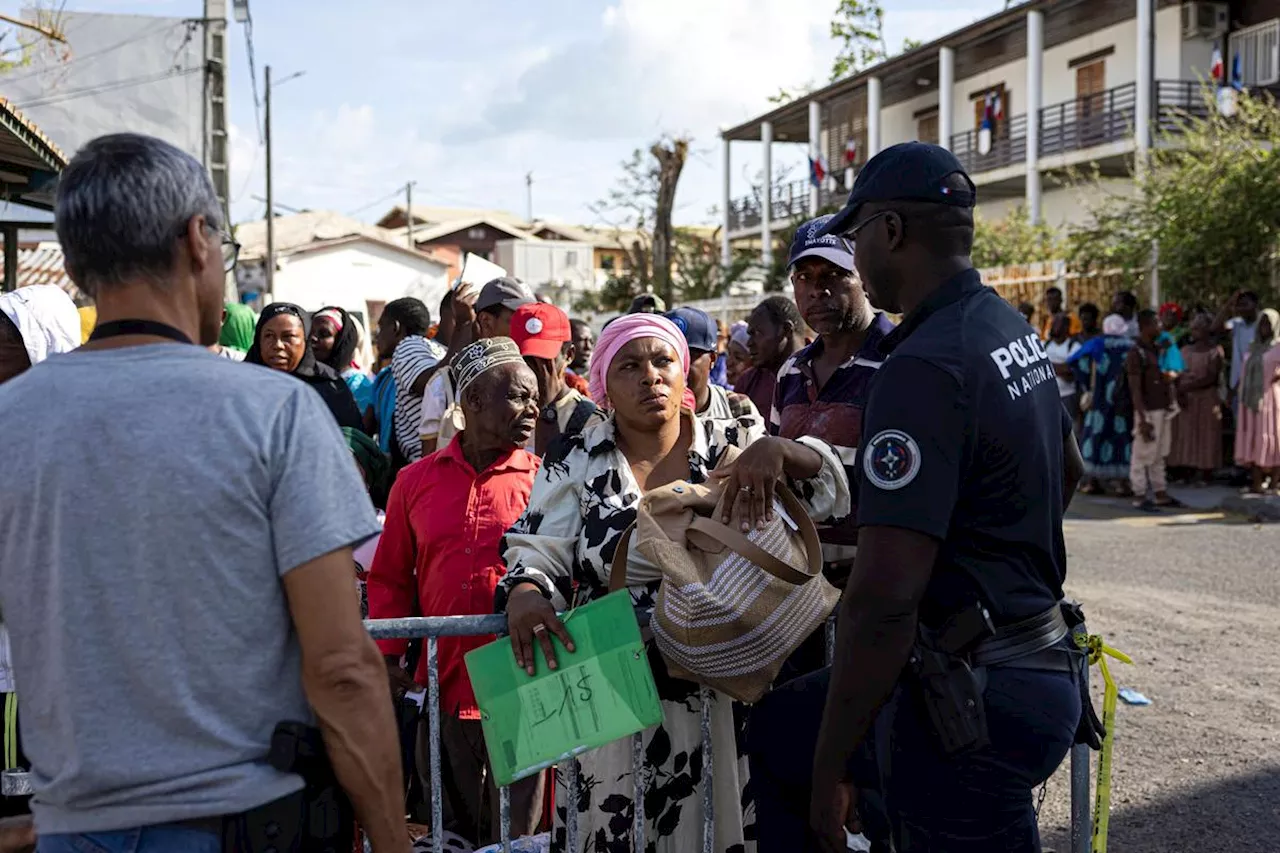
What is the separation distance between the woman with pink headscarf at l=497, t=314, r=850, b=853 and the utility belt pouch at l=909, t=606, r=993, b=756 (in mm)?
692

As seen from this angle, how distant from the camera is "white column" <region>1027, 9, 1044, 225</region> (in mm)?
29250

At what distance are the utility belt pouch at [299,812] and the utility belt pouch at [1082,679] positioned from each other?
1.64 metres

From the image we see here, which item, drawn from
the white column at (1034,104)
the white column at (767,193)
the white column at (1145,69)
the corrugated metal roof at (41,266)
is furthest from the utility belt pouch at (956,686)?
the white column at (767,193)

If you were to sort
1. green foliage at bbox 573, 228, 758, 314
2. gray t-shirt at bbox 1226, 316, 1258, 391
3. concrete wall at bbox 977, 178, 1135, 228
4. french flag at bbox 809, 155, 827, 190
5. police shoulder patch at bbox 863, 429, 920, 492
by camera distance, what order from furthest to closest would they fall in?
french flag at bbox 809, 155, 827, 190
green foliage at bbox 573, 228, 758, 314
concrete wall at bbox 977, 178, 1135, 228
gray t-shirt at bbox 1226, 316, 1258, 391
police shoulder patch at bbox 863, 429, 920, 492

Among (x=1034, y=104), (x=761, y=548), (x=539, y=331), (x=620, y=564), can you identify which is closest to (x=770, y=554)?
(x=761, y=548)

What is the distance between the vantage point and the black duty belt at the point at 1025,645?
2627 millimetres

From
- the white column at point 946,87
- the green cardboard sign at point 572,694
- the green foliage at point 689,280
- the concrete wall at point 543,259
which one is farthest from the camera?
the concrete wall at point 543,259

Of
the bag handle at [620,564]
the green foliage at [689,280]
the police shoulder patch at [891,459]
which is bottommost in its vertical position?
the bag handle at [620,564]

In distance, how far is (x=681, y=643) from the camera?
3.00 meters

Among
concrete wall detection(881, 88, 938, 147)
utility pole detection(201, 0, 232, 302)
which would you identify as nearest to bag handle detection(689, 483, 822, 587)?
utility pole detection(201, 0, 232, 302)

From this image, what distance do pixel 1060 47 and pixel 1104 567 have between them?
2583 centimetres

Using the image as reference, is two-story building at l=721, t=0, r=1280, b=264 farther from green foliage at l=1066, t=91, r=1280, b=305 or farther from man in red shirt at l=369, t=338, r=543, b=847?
man in red shirt at l=369, t=338, r=543, b=847

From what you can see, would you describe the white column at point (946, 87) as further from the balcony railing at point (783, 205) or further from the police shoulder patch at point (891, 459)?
the police shoulder patch at point (891, 459)

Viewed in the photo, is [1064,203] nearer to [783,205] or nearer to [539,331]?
[783,205]
